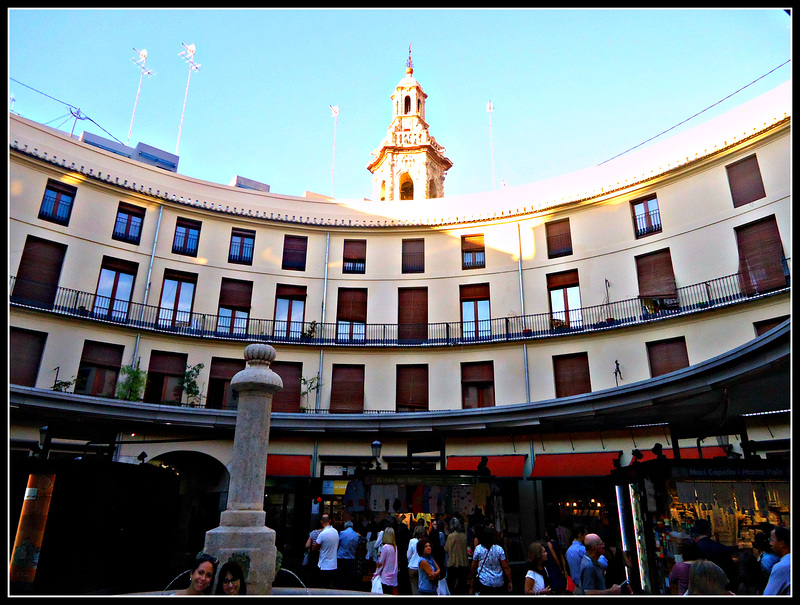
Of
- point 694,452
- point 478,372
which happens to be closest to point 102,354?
point 478,372

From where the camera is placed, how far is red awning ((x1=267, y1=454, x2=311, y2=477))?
21.4 meters

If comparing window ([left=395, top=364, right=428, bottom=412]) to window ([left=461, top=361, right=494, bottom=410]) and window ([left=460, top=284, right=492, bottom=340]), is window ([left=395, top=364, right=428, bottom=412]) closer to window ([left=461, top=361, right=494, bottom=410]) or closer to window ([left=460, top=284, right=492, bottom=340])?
window ([left=461, top=361, right=494, bottom=410])

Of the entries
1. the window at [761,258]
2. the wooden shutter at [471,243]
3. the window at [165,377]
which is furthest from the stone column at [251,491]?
the wooden shutter at [471,243]

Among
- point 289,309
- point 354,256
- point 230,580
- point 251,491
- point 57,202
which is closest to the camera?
point 230,580

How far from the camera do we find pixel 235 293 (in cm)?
2559

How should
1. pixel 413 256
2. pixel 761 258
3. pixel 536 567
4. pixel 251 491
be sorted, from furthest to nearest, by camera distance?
pixel 413 256 → pixel 761 258 → pixel 251 491 → pixel 536 567

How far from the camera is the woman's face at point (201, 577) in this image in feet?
16.4

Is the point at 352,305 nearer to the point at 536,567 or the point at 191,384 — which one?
the point at 191,384

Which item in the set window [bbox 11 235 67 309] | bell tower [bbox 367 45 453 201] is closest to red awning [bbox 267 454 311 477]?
window [bbox 11 235 67 309]

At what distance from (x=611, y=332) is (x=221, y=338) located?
54.0ft

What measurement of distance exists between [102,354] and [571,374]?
19.1m

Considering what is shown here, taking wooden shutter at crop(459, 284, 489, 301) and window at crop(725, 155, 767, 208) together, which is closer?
window at crop(725, 155, 767, 208)

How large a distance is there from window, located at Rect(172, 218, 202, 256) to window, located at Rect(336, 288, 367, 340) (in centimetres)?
719

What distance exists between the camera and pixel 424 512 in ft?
48.4
